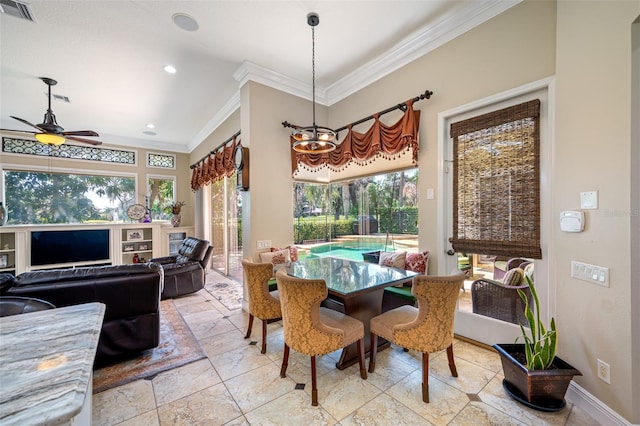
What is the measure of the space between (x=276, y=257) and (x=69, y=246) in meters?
5.20

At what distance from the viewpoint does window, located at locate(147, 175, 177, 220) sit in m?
6.98

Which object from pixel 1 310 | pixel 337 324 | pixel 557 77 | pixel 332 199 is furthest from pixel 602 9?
pixel 1 310

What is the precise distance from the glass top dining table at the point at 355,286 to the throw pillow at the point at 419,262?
422 millimetres

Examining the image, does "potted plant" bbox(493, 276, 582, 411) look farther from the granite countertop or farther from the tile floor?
the granite countertop

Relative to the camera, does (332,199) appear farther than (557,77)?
Yes

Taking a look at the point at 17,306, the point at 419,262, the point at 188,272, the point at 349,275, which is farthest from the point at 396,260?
the point at 188,272

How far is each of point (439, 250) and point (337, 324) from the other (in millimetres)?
1533

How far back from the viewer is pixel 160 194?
7.12 meters

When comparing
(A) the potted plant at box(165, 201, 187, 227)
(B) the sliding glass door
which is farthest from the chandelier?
(A) the potted plant at box(165, 201, 187, 227)

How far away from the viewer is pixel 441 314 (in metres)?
1.95

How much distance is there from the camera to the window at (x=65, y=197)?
5.52 meters

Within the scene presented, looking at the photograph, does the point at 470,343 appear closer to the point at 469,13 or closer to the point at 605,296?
the point at 605,296

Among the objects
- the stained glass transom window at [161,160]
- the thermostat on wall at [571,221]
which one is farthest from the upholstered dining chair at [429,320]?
the stained glass transom window at [161,160]

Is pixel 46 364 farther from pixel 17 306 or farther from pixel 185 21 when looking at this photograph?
pixel 185 21
